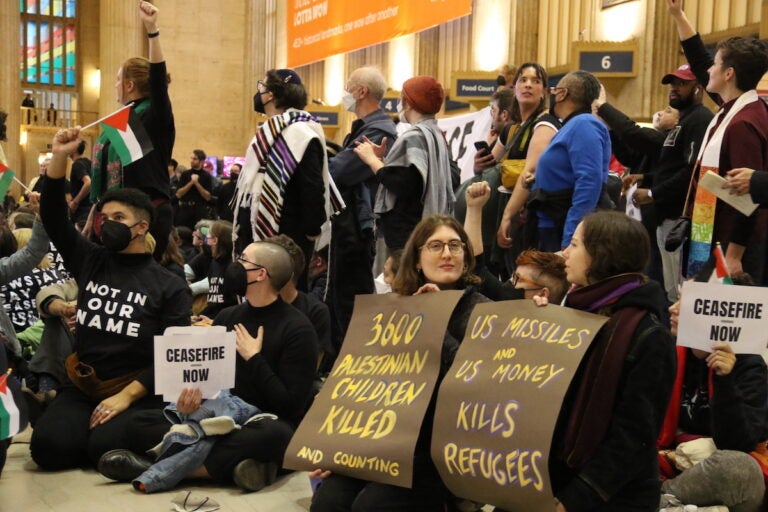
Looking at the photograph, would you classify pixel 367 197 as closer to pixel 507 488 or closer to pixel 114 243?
pixel 114 243

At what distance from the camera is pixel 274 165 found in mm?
5762

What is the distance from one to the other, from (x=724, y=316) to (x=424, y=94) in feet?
8.95

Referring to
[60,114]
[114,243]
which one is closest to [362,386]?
[114,243]

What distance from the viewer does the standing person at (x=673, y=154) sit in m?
5.61

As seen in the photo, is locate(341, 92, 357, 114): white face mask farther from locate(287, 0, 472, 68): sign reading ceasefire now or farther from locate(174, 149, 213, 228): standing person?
locate(287, 0, 472, 68): sign reading ceasefire now

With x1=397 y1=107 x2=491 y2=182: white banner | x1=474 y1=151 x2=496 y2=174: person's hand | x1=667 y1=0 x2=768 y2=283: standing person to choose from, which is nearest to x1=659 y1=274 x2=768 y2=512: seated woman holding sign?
x1=667 y1=0 x2=768 y2=283: standing person

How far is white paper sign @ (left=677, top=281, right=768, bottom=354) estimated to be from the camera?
12.2ft

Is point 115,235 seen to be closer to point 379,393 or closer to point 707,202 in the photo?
point 379,393

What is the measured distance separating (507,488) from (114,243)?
2.52 metres

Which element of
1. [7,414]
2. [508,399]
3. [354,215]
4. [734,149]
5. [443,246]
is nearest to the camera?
[508,399]

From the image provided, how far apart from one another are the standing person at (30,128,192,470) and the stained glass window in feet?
103

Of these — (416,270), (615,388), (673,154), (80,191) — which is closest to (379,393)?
(416,270)

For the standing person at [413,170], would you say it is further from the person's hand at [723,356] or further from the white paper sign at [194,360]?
the person's hand at [723,356]

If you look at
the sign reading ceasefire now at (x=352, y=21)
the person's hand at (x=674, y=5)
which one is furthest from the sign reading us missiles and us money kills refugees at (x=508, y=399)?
the sign reading ceasefire now at (x=352, y=21)
